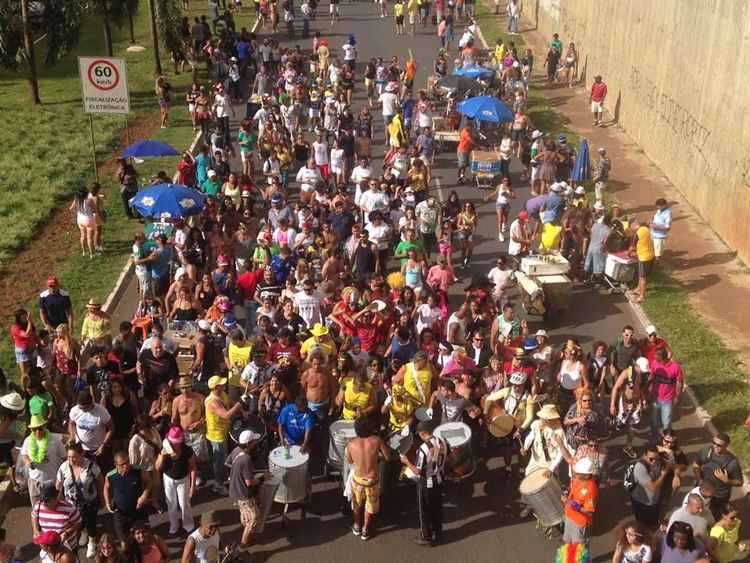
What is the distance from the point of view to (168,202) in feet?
54.1

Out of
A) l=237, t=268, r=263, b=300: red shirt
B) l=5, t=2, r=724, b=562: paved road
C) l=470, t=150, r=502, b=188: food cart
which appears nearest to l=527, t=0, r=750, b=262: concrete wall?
l=470, t=150, r=502, b=188: food cart

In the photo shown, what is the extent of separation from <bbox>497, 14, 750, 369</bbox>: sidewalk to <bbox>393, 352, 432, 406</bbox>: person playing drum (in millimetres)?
6277

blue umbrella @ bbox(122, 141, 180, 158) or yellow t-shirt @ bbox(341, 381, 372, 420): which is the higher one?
blue umbrella @ bbox(122, 141, 180, 158)

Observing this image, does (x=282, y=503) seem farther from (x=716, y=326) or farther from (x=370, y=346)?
(x=716, y=326)

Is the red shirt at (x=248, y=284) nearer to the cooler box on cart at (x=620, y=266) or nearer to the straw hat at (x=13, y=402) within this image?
the straw hat at (x=13, y=402)

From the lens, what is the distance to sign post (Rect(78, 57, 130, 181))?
742 inches

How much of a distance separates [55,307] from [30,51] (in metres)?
18.1

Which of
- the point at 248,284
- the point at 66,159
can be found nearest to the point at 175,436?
the point at 248,284

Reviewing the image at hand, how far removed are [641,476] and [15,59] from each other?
2736 cm

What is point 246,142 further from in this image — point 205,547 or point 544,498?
point 205,547

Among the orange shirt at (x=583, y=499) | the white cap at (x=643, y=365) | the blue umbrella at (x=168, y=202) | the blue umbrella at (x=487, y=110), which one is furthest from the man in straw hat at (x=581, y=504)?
the blue umbrella at (x=487, y=110)

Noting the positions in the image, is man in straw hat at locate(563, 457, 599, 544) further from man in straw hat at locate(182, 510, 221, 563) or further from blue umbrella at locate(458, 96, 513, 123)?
blue umbrella at locate(458, 96, 513, 123)

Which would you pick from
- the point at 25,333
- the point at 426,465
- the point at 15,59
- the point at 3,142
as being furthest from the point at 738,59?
the point at 15,59

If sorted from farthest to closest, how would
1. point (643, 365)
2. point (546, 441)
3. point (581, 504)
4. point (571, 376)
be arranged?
point (643, 365) → point (571, 376) → point (546, 441) → point (581, 504)
